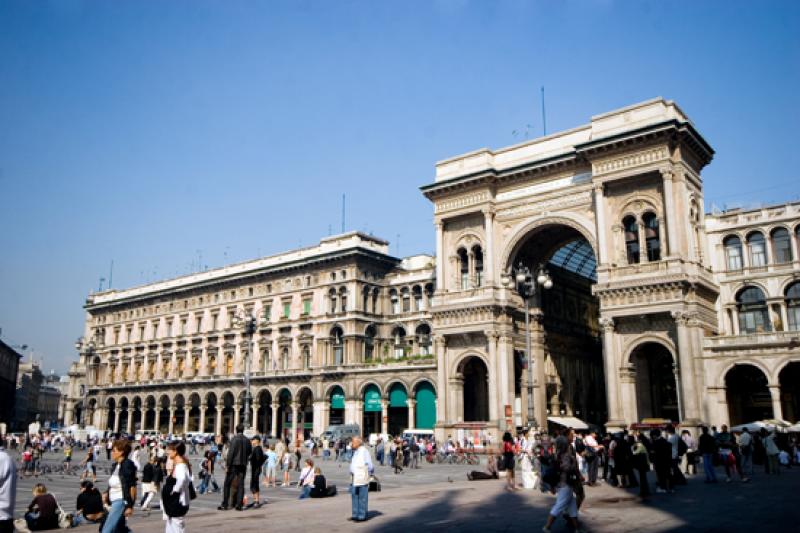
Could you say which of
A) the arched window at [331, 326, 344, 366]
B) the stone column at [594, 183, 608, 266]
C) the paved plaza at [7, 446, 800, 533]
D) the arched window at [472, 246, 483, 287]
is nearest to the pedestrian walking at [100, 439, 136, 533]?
the paved plaza at [7, 446, 800, 533]

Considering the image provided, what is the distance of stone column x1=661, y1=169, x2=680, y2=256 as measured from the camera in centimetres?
3631

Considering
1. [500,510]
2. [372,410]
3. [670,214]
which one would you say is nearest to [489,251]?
[670,214]

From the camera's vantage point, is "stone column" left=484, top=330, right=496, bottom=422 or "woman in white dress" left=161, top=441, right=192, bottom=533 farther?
"stone column" left=484, top=330, right=496, bottom=422

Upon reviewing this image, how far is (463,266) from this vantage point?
152ft

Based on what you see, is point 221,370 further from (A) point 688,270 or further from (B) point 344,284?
(A) point 688,270

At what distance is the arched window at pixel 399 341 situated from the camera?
61281 millimetres

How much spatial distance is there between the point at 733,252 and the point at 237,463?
40210mm

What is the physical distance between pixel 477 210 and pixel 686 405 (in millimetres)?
17458

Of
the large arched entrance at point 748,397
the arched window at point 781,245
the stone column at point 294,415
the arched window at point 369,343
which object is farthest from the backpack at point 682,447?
the stone column at point 294,415

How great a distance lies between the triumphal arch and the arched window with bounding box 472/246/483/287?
93mm

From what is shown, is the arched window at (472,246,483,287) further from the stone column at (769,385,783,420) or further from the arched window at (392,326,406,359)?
the arched window at (392,326,406,359)

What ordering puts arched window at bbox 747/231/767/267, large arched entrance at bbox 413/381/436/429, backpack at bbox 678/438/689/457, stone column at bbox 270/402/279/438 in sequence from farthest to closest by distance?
stone column at bbox 270/402/279/438
large arched entrance at bbox 413/381/436/429
arched window at bbox 747/231/767/267
backpack at bbox 678/438/689/457

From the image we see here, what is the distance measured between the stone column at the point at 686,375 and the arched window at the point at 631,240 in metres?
4.65

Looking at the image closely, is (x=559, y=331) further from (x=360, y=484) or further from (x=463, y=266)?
(x=360, y=484)
